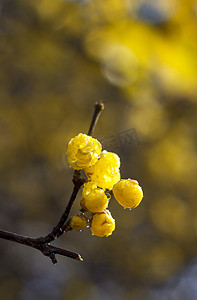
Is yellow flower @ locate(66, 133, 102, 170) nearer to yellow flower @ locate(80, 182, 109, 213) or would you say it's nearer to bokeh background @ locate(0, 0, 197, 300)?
yellow flower @ locate(80, 182, 109, 213)

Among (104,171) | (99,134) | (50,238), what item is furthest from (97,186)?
(99,134)

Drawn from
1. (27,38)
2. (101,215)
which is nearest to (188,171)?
(27,38)

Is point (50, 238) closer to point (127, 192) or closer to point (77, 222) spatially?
point (77, 222)

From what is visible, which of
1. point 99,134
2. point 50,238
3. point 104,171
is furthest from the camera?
point 99,134

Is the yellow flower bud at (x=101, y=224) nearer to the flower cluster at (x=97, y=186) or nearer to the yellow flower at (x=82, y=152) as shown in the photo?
the flower cluster at (x=97, y=186)

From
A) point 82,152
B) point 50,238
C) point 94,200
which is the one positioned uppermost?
point 82,152

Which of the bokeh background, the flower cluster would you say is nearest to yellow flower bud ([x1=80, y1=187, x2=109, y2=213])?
the flower cluster

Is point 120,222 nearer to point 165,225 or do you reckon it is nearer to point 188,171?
point 165,225
